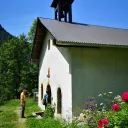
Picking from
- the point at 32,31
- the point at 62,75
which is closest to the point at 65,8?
the point at 62,75

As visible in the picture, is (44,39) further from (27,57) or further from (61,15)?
(27,57)

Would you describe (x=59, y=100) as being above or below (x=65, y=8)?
below

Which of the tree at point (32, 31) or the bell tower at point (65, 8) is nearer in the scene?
the bell tower at point (65, 8)

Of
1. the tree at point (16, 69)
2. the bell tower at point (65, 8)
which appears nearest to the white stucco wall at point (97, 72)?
the bell tower at point (65, 8)

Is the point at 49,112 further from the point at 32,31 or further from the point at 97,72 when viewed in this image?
the point at 32,31

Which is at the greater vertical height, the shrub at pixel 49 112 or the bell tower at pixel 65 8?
the bell tower at pixel 65 8

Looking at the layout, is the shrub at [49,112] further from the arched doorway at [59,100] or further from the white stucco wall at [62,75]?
the white stucco wall at [62,75]

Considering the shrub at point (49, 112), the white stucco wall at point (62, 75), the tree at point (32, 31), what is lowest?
the shrub at point (49, 112)

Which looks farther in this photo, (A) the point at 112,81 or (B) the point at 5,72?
(B) the point at 5,72

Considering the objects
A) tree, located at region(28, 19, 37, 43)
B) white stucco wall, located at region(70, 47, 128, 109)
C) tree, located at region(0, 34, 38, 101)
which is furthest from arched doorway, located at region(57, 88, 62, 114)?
tree, located at region(28, 19, 37, 43)

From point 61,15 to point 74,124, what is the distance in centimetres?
1003

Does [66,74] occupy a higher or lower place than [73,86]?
higher

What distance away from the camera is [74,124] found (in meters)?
7.09

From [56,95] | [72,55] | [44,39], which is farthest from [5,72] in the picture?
[72,55]
